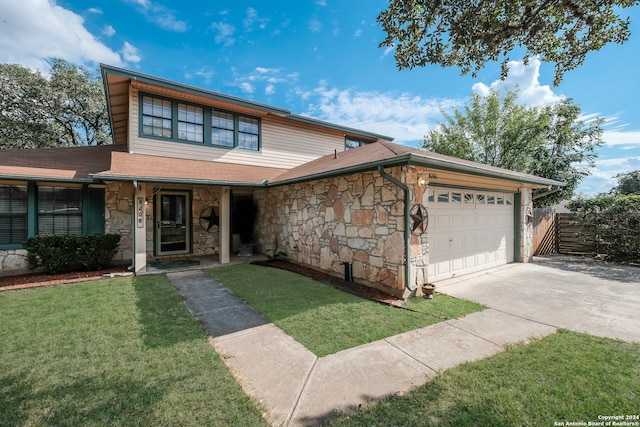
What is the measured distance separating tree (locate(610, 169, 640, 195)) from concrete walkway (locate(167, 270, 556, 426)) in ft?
109

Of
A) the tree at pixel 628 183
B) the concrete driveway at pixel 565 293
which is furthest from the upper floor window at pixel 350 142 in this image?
the tree at pixel 628 183

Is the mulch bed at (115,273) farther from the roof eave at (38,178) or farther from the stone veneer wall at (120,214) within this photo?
the roof eave at (38,178)

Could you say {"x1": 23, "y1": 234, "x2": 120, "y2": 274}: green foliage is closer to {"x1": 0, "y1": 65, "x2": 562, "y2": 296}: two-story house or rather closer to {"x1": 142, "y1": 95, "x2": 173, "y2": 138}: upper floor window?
{"x1": 0, "y1": 65, "x2": 562, "y2": 296}: two-story house

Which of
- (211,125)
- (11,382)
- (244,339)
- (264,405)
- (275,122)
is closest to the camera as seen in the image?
(264,405)

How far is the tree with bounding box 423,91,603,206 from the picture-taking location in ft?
45.0

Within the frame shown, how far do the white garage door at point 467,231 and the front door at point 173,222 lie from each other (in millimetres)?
7994

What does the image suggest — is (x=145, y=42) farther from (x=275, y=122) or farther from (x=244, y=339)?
(x=244, y=339)

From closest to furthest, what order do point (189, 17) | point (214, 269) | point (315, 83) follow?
point (214, 269) → point (189, 17) → point (315, 83)

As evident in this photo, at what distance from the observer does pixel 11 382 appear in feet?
8.75

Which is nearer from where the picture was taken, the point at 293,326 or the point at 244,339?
the point at 244,339

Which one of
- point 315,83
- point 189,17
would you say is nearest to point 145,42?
point 189,17

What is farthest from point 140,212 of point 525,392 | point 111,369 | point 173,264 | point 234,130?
point 525,392

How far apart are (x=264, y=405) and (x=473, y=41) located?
5628 mm

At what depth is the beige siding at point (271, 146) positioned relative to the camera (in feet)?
28.5
